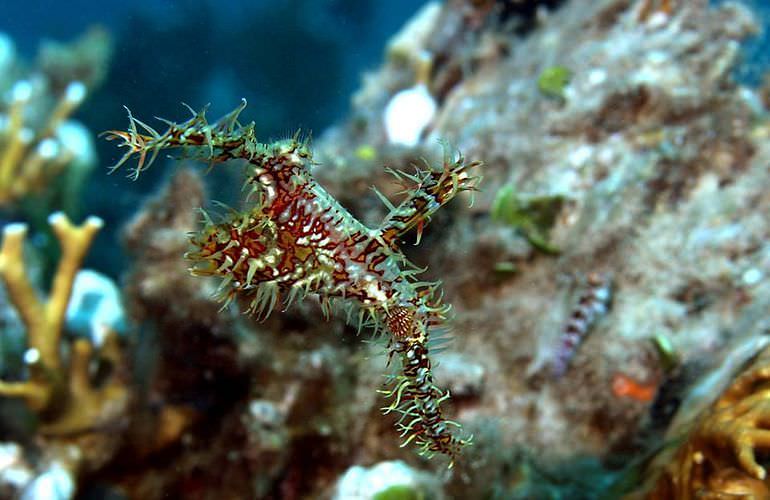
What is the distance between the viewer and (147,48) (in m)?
19.2

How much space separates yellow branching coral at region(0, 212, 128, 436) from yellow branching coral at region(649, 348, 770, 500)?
14.9 feet

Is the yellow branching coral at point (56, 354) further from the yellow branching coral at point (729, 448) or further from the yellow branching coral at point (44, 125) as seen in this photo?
the yellow branching coral at point (729, 448)

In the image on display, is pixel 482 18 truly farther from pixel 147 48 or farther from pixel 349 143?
pixel 147 48

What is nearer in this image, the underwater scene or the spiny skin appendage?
the spiny skin appendage

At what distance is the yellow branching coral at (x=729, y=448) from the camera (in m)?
2.19

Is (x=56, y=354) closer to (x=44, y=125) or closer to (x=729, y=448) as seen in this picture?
(x=729, y=448)

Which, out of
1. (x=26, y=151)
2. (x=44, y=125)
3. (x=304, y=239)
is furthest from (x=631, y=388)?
(x=44, y=125)

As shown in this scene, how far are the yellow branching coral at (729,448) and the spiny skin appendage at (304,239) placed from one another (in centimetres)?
127

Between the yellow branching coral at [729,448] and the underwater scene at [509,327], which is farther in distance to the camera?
the underwater scene at [509,327]

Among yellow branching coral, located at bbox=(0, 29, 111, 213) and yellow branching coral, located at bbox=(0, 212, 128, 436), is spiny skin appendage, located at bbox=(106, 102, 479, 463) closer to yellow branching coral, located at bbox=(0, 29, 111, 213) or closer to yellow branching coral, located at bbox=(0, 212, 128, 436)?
yellow branching coral, located at bbox=(0, 212, 128, 436)

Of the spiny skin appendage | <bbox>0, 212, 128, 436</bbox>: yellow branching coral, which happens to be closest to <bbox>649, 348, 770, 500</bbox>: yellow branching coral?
the spiny skin appendage

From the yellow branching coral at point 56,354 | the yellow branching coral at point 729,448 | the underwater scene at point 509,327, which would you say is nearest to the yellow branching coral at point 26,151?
the underwater scene at point 509,327

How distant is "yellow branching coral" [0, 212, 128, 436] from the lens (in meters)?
5.00

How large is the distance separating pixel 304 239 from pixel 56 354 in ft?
15.1
